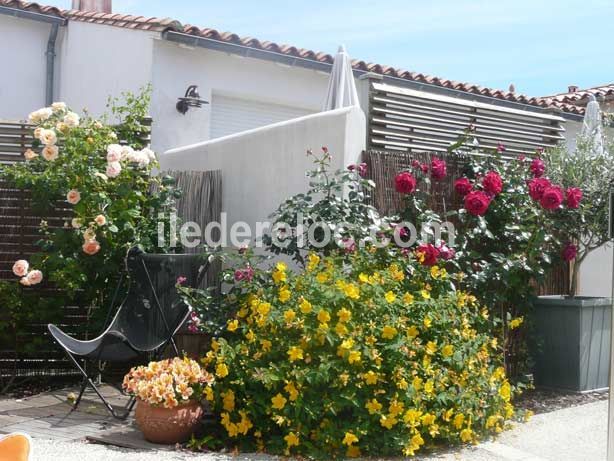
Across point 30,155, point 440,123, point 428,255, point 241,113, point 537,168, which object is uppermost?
point 241,113

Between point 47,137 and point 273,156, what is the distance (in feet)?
6.70

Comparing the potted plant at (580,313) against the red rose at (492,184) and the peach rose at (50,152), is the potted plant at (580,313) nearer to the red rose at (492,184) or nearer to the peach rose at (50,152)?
the red rose at (492,184)

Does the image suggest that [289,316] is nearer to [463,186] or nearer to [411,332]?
[411,332]

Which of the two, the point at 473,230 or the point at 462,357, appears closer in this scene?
the point at 462,357

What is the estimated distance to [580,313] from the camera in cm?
677

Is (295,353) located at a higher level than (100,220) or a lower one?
lower

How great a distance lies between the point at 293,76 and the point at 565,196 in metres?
5.66

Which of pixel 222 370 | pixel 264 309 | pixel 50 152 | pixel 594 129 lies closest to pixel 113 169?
pixel 50 152

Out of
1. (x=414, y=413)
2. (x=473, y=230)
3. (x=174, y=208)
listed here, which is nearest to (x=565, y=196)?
(x=473, y=230)

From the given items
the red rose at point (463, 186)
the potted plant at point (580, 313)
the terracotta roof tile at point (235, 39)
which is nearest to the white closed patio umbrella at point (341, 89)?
the red rose at point (463, 186)

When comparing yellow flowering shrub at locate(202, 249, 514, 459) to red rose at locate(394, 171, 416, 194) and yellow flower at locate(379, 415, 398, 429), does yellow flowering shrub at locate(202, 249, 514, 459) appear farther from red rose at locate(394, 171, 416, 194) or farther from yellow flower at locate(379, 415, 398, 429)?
red rose at locate(394, 171, 416, 194)

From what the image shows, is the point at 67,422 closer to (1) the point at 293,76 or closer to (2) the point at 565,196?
(2) the point at 565,196

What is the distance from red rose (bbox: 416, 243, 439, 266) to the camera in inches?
224

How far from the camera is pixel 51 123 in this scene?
7.14 meters
